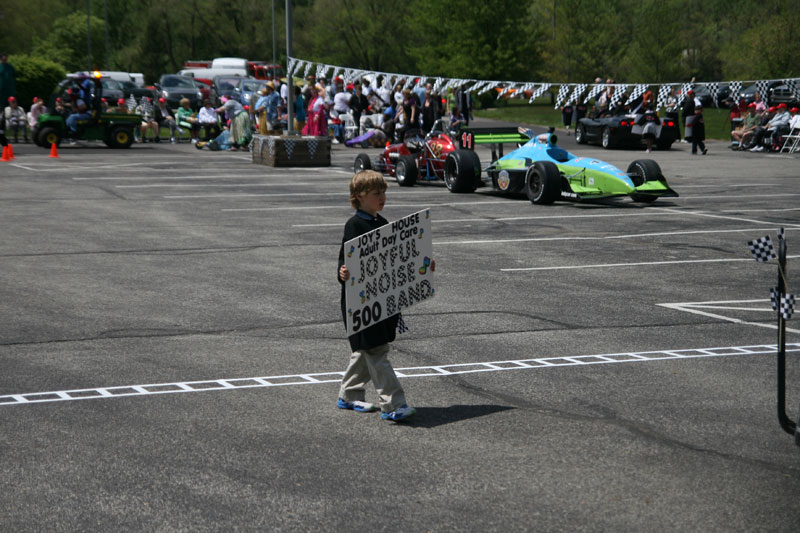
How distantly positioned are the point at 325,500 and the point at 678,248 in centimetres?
954

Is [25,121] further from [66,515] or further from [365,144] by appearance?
[66,515]

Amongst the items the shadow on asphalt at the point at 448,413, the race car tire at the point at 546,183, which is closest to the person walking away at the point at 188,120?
the race car tire at the point at 546,183

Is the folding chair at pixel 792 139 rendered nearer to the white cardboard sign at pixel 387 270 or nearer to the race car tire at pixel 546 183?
the race car tire at pixel 546 183

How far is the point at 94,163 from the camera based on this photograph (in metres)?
26.8

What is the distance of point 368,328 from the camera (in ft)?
21.6

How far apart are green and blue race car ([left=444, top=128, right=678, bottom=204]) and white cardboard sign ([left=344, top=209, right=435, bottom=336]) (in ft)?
39.0

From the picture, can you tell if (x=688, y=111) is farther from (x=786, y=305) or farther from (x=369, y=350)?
(x=786, y=305)

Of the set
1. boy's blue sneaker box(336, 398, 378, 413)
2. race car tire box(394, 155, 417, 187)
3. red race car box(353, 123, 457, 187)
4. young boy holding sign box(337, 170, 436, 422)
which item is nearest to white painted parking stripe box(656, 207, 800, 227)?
red race car box(353, 123, 457, 187)

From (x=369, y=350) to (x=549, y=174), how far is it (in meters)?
12.3

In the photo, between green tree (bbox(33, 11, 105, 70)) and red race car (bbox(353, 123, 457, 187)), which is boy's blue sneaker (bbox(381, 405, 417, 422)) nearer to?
red race car (bbox(353, 123, 457, 187))

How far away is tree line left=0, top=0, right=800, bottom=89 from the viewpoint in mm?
61812

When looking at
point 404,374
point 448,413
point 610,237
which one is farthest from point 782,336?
point 610,237

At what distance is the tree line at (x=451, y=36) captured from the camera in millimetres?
61812

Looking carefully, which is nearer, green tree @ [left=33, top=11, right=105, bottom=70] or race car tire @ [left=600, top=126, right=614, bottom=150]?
race car tire @ [left=600, top=126, right=614, bottom=150]
